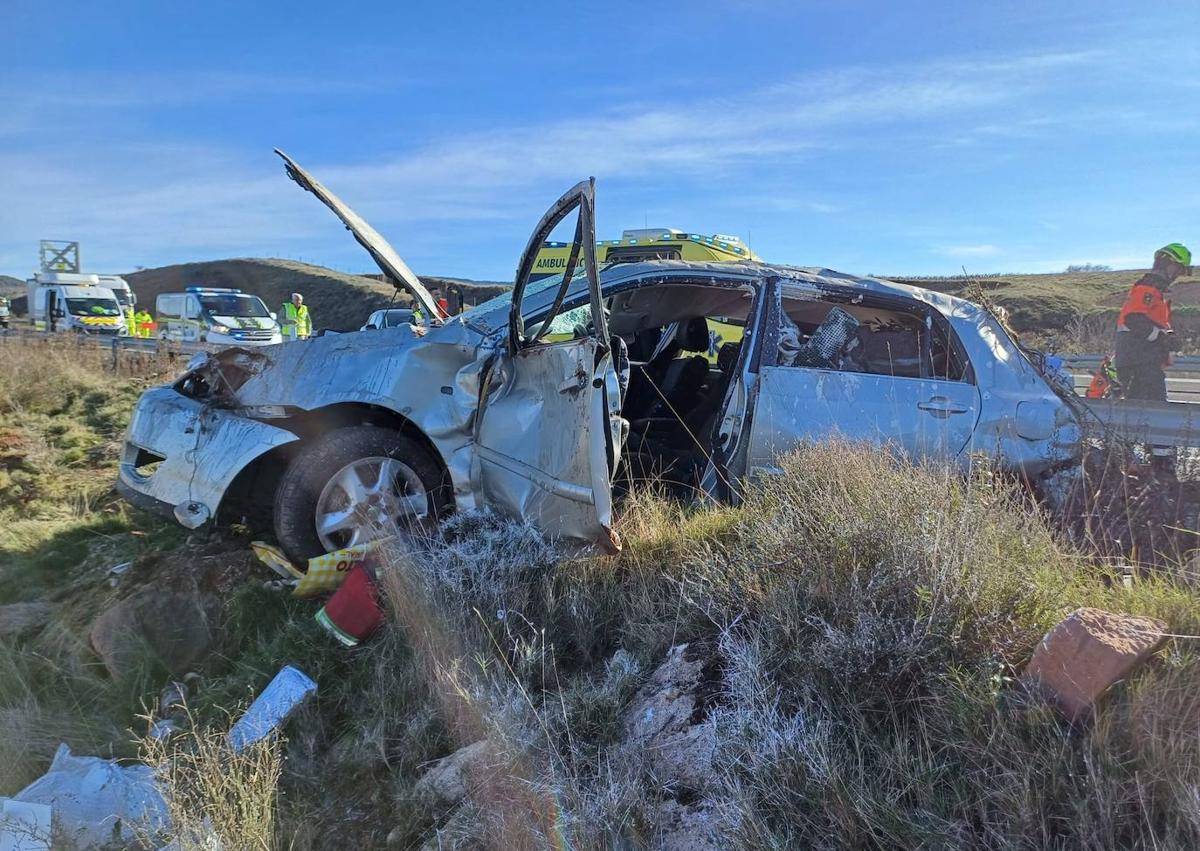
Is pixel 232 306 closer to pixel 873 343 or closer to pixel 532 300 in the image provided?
pixel 532 300

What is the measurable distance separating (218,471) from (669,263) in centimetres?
251

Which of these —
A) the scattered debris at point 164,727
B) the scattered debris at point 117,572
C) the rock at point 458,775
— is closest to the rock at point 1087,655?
the rock at point 458,775

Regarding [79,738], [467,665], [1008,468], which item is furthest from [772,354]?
[79,738]

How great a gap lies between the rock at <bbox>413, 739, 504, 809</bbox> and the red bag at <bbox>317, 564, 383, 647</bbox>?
0.88 meters

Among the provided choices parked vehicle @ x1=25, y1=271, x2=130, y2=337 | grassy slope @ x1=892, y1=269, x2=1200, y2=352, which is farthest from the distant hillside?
grassy slope @ x1=892, y1=269, x2=1200, y2=352

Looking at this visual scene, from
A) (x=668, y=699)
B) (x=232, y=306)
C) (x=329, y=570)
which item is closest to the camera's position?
(x=668, y=699)

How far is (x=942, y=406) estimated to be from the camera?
154 inches

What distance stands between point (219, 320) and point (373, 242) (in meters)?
17.4

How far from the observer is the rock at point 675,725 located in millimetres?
2100

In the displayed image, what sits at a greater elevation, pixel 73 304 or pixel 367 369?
pixel 73 304

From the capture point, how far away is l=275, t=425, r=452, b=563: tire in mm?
3479

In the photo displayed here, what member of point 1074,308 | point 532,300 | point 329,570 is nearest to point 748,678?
point 329,570

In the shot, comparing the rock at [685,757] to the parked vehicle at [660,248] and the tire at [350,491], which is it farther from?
the parked vehicle at [660,248]

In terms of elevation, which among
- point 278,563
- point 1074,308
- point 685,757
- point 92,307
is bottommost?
point 685,757
